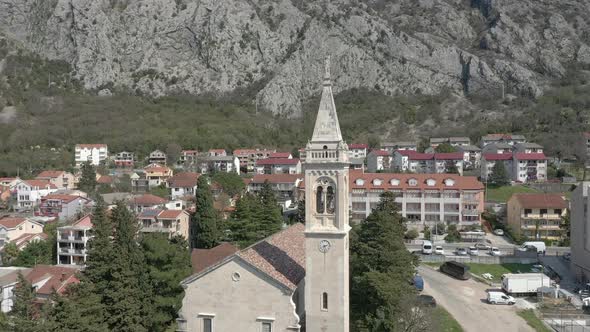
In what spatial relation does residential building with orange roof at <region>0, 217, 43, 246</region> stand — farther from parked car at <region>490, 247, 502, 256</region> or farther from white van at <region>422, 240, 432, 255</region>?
parked car at <region>490, 247, 502, 256</region>

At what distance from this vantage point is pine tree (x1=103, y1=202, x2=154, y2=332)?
26578 millimetres

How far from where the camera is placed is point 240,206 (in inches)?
2079

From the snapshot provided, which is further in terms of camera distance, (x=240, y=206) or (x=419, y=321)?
(x=240, y=206)

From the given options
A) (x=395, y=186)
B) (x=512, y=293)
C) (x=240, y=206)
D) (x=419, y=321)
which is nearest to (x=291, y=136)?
(x=395, y=186)

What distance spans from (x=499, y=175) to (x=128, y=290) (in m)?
67.0

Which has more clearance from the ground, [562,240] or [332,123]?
[332,123]

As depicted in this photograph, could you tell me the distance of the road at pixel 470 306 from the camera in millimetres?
34062

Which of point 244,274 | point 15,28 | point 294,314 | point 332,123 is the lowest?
point 294,314

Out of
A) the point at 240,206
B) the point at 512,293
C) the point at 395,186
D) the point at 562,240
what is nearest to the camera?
the point at 512,293

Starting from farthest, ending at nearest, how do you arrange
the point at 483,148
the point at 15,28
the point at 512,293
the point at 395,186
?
the point at 15,28 < the point at 483,148 < the point at 395,186 < the point at 512,293

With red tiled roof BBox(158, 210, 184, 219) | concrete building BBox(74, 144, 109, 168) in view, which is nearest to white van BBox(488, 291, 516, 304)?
red tiled roof BBox(158, 210, 184, 219)

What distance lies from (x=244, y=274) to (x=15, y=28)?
16330 cm

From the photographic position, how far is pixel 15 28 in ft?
520

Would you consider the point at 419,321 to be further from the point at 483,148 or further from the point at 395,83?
the point at 395,83
